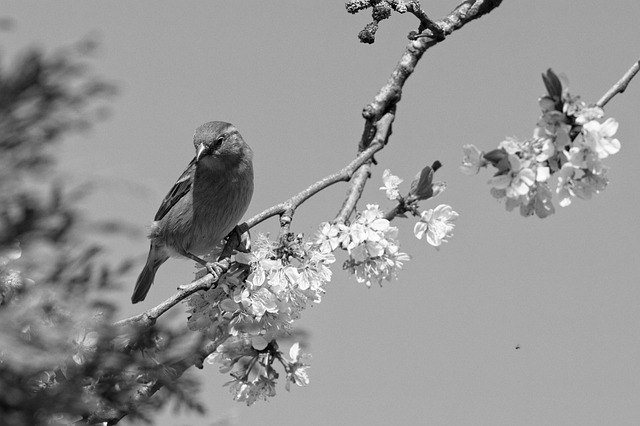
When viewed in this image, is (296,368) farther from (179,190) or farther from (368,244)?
(179,190)

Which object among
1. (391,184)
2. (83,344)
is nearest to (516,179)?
(391,184)

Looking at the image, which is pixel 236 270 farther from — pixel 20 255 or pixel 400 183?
pixel 20 255

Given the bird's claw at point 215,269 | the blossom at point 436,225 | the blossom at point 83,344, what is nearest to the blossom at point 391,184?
the blossom at point 436,225

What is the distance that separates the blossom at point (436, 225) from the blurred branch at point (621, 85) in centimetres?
118

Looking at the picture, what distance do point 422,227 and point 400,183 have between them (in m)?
0.28

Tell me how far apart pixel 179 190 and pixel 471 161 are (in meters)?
4.55

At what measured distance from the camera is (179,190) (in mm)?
7746

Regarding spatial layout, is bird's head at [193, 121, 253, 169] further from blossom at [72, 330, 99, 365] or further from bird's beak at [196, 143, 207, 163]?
blossom at [72, 330, 99, 365]

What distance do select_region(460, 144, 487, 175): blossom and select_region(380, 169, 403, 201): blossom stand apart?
1.06m

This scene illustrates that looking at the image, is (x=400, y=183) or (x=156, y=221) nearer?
(x=400, y=183)

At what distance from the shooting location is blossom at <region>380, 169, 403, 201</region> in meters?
4.66

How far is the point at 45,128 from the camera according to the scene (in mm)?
3309

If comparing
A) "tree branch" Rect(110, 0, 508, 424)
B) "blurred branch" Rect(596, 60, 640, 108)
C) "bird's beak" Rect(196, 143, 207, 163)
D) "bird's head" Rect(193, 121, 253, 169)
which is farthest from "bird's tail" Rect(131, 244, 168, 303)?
"blurred branch" Rect(596, 60, 640, 108)

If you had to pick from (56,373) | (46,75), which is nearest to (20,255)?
(56,373)
